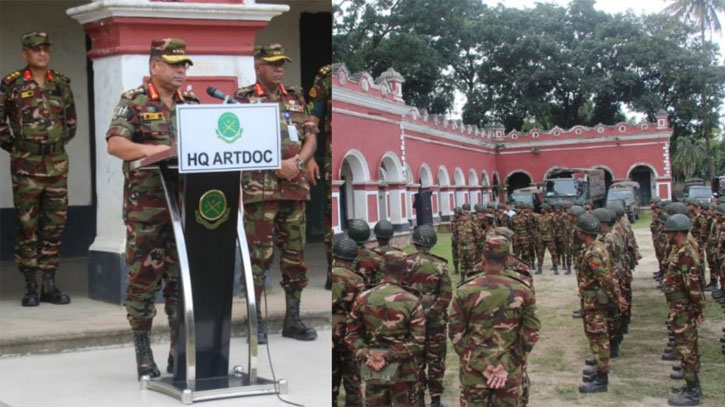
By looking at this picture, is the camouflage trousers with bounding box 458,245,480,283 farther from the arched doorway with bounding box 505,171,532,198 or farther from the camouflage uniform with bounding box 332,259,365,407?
the camouflage uniform with bounding box 332,259,365,407

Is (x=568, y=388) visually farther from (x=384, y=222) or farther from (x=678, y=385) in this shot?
(x=384, y=222)

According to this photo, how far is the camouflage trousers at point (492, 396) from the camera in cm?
461

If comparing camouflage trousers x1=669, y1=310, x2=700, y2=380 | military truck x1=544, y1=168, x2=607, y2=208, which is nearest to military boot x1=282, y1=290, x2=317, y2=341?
military truck x1=544, y1=168, x2=607, y2=208

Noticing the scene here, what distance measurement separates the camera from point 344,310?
4.97 meters

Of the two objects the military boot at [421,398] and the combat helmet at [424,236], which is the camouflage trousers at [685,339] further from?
the combat helmet at [424,236]

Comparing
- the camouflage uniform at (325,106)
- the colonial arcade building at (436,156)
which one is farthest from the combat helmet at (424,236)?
the camouflage uniform at (325,106)

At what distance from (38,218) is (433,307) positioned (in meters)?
2.87

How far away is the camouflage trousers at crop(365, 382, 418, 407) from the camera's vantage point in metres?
4.83

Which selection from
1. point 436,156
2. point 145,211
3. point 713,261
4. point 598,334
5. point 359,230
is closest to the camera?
point 359,230

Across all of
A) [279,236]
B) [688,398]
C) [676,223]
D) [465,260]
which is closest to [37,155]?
[279,236]

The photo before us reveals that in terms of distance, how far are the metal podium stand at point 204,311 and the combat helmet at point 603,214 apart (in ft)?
6.84

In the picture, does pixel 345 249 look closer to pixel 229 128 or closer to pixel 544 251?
pixel 229 128

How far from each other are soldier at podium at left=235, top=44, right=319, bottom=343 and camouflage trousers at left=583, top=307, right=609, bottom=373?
160cm

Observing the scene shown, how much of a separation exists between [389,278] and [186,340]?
919 mm
